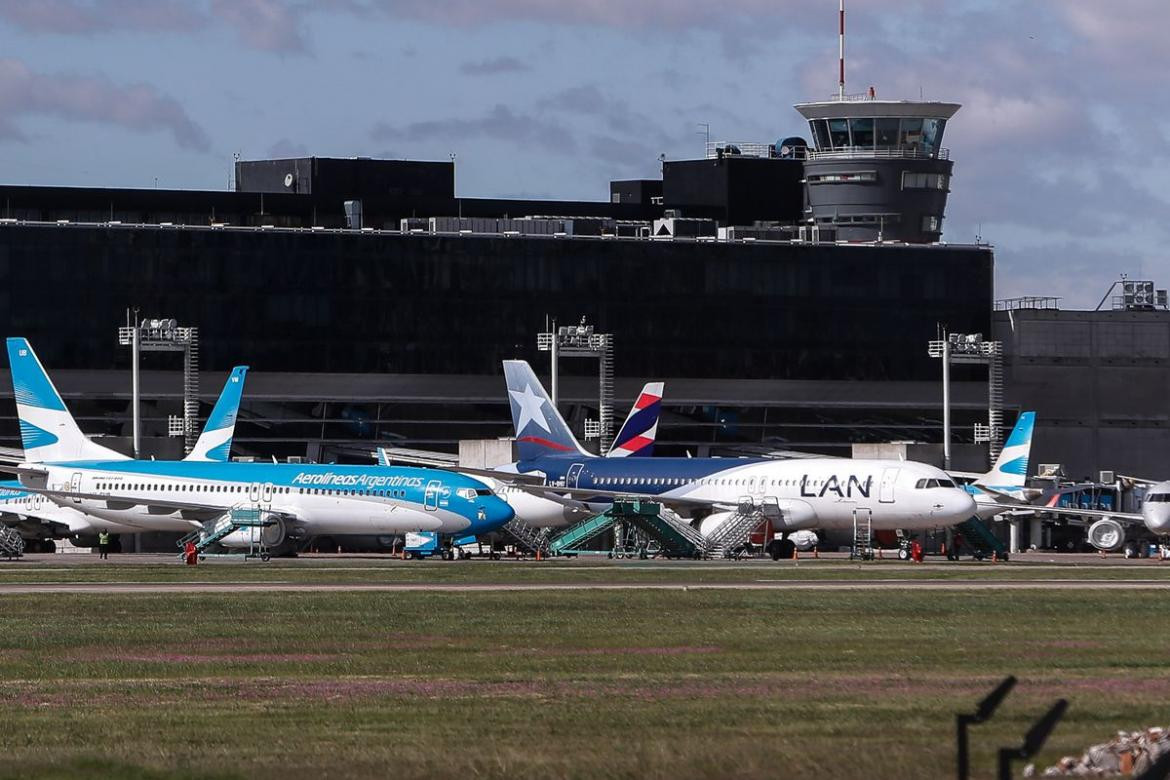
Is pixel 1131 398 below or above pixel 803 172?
below

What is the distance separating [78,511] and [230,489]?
9.67 meters

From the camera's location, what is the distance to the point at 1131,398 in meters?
144

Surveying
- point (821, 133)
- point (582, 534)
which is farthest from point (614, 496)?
point (821, 133)

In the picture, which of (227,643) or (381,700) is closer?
(381,700)

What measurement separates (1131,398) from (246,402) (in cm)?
6265

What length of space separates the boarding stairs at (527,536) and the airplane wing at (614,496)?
65.1 inches

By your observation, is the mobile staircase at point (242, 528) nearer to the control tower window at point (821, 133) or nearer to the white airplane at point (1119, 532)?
the white airplane at point (1119, 532)

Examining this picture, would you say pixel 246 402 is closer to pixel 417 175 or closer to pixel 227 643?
pixel 417 175

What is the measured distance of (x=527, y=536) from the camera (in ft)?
300

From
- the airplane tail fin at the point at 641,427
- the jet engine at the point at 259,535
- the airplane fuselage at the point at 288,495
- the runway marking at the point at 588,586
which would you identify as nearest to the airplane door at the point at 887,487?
the airplane fuselage at the point at 288,495

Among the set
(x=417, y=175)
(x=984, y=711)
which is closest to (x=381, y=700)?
(x=984, y=711)

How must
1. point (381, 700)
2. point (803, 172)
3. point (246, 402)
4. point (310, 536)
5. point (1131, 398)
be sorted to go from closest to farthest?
point (381, 700) < point (310, 536) < point (246, 402) < point (1131, 398) < point (803, 172)

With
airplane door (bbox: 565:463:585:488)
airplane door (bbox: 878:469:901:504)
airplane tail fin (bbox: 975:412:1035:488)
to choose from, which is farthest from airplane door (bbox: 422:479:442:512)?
airplane tail fin (bbox: 975:412:1035:488)

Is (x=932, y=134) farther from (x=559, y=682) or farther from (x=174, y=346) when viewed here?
(x=559, y=682)
